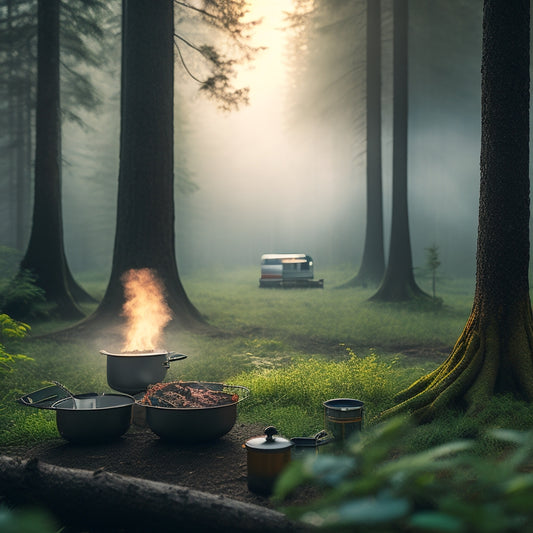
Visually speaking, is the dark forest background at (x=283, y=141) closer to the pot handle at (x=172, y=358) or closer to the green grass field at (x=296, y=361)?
the green grass field at (x=296, y=361)

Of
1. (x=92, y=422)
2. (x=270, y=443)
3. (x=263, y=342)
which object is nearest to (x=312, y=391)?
(x=270, y=443)

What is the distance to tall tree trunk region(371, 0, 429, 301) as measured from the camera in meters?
17.7

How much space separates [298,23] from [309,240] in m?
29.8

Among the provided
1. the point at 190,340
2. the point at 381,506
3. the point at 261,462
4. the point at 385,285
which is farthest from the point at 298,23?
the point at 381,506

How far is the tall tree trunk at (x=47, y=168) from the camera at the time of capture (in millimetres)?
15493

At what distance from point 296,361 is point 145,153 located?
5329mm

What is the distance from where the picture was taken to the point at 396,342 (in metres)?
11.9

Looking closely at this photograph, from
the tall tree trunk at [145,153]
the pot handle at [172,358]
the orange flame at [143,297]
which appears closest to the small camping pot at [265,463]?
the pot handle at [172,358]

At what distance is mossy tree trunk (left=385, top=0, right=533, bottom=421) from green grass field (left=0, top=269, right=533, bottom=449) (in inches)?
15.1

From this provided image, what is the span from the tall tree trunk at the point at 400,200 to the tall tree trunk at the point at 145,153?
25.6 feet

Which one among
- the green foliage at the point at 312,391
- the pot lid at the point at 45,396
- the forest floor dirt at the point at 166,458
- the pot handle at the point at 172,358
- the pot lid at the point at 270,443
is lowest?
the forest floor dirt at the point at 166,458

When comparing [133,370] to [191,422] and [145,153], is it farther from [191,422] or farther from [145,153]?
[145,153]

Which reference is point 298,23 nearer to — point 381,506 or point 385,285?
point 385,285

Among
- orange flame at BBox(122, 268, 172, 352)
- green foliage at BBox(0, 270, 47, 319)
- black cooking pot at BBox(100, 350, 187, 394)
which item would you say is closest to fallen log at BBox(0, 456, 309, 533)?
black cooking pot at BBox(100, 350, 187, 394)
